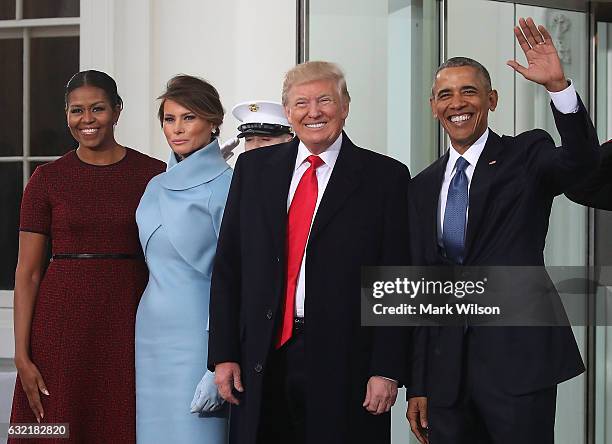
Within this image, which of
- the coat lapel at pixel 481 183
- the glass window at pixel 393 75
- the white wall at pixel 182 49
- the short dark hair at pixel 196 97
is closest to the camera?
the coat lapel at pixel 481 183

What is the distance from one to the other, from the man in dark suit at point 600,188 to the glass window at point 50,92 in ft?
8.50

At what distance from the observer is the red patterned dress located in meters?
2.47

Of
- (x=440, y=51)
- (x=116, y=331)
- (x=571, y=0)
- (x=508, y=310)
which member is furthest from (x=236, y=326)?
(x=571, y=0)

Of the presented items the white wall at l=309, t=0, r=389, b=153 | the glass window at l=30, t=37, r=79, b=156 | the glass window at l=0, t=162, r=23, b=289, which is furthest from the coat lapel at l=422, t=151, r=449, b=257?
the glass window at l=0, t=162, r=23, b=289

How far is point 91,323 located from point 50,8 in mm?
2373

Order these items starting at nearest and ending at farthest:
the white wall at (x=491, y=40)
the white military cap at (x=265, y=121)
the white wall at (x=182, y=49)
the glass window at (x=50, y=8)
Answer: the white wall at (x=491, y=40)
the white military cap at (x=265, y=121)
the white wall at (x=182, y=49)
the glass window at (x=50, y=8)

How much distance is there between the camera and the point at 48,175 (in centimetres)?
254

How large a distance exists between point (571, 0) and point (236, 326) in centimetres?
131

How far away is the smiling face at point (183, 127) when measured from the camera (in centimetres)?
245

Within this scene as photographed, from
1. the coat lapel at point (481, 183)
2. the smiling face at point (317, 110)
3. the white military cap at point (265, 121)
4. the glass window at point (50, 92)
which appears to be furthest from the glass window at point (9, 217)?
the coat lapel at point (481, 183)

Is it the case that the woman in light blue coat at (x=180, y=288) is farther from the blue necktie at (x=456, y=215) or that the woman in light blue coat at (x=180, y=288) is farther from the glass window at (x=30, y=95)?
the glass window at (x=30, y=95)

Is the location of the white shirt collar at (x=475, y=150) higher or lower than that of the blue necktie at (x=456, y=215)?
higher

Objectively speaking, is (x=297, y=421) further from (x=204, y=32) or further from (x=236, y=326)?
(x=204, y=32)

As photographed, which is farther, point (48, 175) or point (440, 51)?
point (440, 51)
